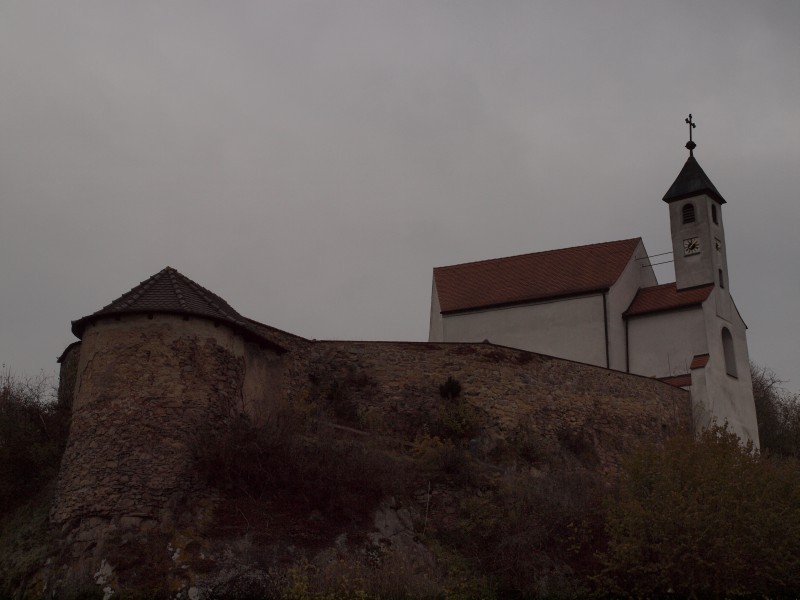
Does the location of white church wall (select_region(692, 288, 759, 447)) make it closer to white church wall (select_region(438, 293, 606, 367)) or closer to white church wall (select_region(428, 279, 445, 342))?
white church wall (select_region(438, 293, 606, 367))

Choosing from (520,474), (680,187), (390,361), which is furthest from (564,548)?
(680,187)

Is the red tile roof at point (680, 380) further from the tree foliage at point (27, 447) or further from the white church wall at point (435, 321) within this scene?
the tree foliage at point (27, 447)

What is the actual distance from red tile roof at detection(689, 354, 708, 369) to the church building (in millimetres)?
40

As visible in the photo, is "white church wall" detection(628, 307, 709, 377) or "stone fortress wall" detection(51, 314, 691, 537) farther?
"white church wall" detection(628, 307, 709, 377)

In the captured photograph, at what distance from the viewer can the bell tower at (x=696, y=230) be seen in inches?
1491

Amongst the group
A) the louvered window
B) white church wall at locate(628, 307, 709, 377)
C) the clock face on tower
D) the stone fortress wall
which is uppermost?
the louvered window

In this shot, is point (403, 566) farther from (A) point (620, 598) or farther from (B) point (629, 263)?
(B) point (629, 263)

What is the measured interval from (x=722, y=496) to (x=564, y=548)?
147 inches

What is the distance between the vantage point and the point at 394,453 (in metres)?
25.5

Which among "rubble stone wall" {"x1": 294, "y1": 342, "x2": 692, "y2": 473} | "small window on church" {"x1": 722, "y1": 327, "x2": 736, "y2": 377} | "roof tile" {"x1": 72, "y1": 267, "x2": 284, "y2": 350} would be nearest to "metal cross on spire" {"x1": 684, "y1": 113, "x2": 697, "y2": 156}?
"small window on church" {"x1": 722, "y1": 327, "x2": 736, "y2": 377}

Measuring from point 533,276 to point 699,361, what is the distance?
24.9 feet

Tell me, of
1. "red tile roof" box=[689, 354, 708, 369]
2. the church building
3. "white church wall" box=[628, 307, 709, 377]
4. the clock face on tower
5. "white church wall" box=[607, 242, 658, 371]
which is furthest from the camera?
the clock face on tower

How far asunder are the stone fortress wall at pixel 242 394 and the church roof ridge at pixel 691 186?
31.2ft

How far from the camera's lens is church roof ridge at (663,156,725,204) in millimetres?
39094
